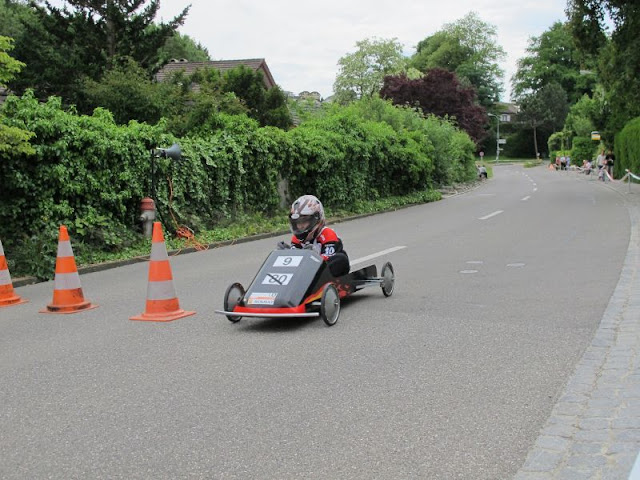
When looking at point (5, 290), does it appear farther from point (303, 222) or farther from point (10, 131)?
point (303, 222)

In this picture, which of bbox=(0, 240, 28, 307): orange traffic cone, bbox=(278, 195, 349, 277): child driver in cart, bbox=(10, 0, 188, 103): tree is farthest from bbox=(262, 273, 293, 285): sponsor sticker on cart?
bbox=(10, 0, 188, 103): tree

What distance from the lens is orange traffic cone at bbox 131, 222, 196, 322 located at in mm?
7520

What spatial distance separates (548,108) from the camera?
352 ft

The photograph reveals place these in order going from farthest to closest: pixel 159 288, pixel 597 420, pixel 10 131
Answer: pixel 10 131
pixel 159 288
pixel 597 420

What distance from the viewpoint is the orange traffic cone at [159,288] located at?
24.7 feet

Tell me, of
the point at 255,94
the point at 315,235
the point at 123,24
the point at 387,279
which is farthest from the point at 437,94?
the point at 315,235

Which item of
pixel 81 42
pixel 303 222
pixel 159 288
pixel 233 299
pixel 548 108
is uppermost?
pixel 548 108

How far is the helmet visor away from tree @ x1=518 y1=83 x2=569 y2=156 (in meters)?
107

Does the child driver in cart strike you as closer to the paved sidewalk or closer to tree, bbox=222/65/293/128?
the paved sidewalk

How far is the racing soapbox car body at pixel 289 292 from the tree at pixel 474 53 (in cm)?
11037

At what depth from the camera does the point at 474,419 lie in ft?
13.9

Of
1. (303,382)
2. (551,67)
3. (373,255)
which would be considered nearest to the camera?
(303,382)

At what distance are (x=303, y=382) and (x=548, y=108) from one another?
362 feet

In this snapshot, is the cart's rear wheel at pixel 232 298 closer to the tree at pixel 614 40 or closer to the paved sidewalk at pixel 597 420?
the paved sidewalk at pixel 597 420
